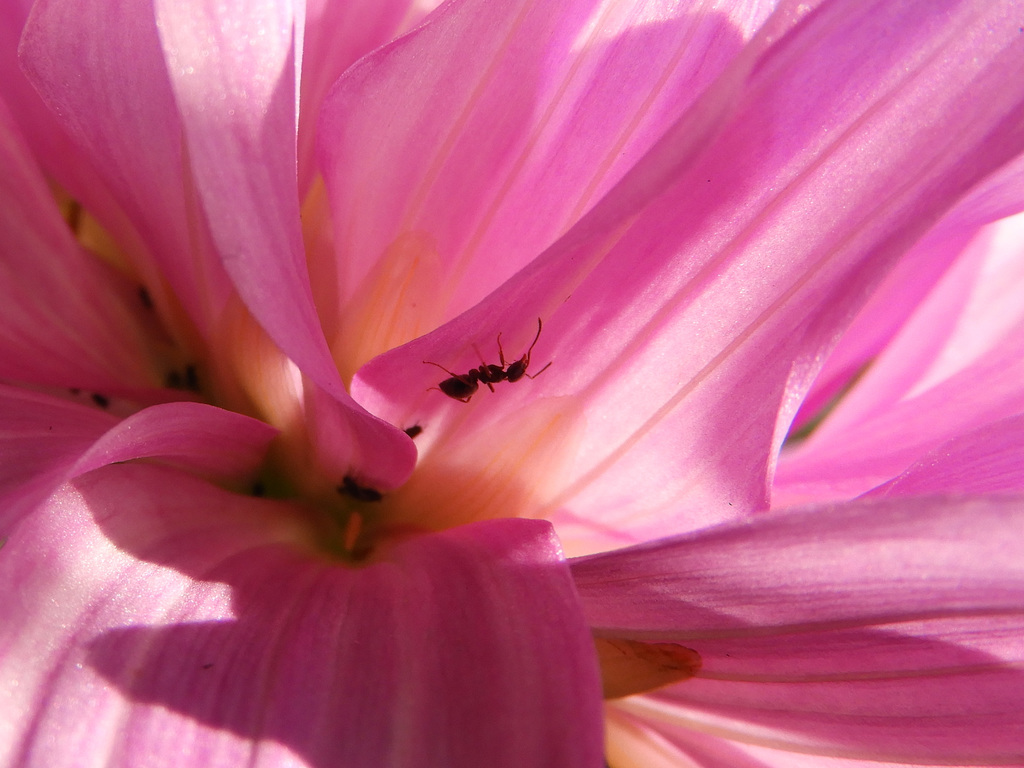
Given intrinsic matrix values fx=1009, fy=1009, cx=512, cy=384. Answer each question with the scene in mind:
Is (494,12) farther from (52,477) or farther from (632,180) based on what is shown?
(52,477)

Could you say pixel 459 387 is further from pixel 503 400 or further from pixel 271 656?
pixel 271 656

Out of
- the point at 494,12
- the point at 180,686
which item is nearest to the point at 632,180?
the point at 494,12

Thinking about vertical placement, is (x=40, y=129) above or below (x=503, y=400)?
above

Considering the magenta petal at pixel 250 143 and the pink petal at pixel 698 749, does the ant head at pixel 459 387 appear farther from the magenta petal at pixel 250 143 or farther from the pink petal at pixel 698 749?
the pink petal at pixel 698 749

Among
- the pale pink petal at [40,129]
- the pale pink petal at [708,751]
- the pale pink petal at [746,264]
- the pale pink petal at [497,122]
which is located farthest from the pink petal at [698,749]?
the pale pink petal at [40,129]

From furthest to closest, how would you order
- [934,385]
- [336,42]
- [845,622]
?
[934,385]
[336,42]
[845,622]

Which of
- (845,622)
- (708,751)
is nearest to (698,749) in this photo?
(708,751)
